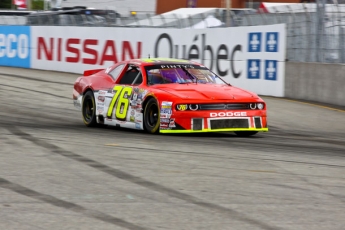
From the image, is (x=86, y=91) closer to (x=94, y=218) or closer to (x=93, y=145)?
(x=93, y=145)

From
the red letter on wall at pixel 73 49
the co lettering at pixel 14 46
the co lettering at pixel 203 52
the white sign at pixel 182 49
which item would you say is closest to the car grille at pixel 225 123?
the white sign at pixel 182 49

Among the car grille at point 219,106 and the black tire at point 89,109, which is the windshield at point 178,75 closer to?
the car grille at point 219,106

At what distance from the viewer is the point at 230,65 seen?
21.9 m

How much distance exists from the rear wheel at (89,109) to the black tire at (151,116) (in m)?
1.80

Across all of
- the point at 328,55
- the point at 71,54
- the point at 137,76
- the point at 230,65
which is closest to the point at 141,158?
the point at 137,76

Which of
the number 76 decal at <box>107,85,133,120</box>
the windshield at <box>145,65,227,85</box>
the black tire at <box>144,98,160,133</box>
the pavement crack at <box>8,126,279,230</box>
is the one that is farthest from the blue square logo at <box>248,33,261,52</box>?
the pavement crack at <box>8,126,279,230</box>

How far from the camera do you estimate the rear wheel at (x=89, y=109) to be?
44.1 feet

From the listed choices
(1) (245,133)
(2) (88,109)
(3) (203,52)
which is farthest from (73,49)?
(1) (245,133)

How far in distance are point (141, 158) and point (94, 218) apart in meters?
3.19

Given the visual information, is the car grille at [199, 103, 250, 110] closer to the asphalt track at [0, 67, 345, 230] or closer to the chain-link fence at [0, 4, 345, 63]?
the asphalt track at [0, 67, 345, 230]

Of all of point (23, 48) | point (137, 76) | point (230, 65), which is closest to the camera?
point (137, 76)

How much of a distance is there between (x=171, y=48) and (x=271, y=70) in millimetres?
4869

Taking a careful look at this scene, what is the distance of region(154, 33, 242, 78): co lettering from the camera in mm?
21766

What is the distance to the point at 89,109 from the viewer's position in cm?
1372
